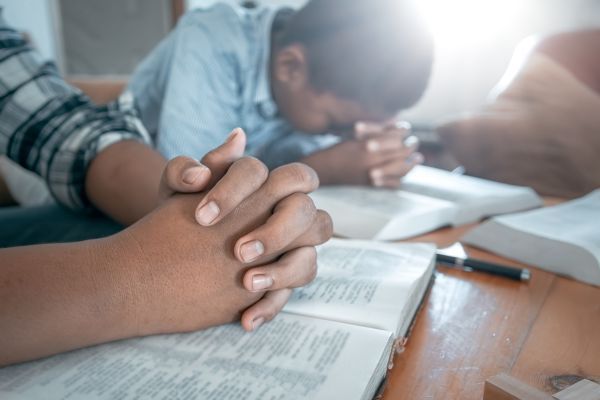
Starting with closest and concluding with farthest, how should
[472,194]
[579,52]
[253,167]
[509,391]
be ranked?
[509,391] → [253,167] → [472,194] → [579,52]

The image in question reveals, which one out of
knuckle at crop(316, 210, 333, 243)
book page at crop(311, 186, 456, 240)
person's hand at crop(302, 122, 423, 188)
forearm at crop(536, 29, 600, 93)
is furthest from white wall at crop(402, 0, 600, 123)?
knuckle at crop(316, 210, 333, 243)

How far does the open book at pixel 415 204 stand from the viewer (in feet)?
2.19

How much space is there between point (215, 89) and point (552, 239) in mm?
678

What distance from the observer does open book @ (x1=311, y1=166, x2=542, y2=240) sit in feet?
2.19

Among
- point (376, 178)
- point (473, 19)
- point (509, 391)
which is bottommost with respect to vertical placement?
point (376, 178)

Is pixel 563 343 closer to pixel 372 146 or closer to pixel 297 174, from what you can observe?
pixel 297 174

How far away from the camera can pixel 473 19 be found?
2029 mm

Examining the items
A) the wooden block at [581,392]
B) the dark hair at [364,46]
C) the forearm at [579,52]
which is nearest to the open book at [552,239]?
the wooden block at [581,392]

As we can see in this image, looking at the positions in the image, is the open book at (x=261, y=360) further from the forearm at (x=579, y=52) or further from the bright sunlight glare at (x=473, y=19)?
the bright sunlight glare at (x=473, y=19)

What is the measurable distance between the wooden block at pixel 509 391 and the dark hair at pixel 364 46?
806 millimetres

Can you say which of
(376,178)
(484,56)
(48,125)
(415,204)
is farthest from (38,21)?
(415,204)

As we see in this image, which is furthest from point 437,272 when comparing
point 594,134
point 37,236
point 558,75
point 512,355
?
point 558,75

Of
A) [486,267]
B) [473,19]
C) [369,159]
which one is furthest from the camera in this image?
[473,19]

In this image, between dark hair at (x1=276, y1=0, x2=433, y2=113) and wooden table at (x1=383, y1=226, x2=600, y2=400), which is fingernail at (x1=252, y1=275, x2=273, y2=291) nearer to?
wooden table at (x1=383, y1=226, x2=600, y2=400)
